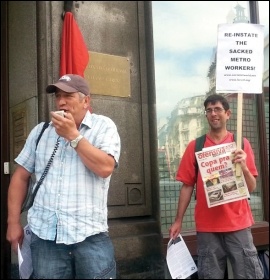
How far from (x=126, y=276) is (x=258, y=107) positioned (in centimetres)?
301

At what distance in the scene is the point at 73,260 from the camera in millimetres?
2777

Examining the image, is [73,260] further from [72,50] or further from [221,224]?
[72,50]

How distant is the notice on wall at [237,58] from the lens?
12.4ft

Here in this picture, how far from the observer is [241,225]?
11.6 feet

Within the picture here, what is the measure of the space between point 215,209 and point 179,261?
0.55 metres

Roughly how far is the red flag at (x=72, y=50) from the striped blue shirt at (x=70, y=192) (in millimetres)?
1398

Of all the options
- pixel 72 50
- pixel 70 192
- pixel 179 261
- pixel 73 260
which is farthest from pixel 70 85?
pixel 179 261

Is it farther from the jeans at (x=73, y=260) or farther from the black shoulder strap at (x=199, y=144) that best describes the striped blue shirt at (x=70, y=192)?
the black shoulder strap at (x=199, y=144)

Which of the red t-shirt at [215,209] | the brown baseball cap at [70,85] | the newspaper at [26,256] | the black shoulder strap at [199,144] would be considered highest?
the brown baseball cap at [70,85]

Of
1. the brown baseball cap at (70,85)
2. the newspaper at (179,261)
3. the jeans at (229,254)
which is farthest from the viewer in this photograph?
the newspaper at (179,261)

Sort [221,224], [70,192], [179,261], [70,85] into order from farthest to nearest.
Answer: [179,261]
[221,224]
[70,85]
[70,192]

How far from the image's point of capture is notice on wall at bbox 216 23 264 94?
12.4ft

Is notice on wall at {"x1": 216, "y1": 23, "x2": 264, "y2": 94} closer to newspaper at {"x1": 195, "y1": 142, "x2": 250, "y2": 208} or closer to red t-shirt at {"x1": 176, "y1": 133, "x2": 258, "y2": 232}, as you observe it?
red t-shirt at {"x1": 176, "y1": 133, "x2": 258, "y2": 232}

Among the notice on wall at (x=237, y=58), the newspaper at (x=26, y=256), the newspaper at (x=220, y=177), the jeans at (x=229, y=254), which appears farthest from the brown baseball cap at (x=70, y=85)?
the jeans at (x=229, y=254)
